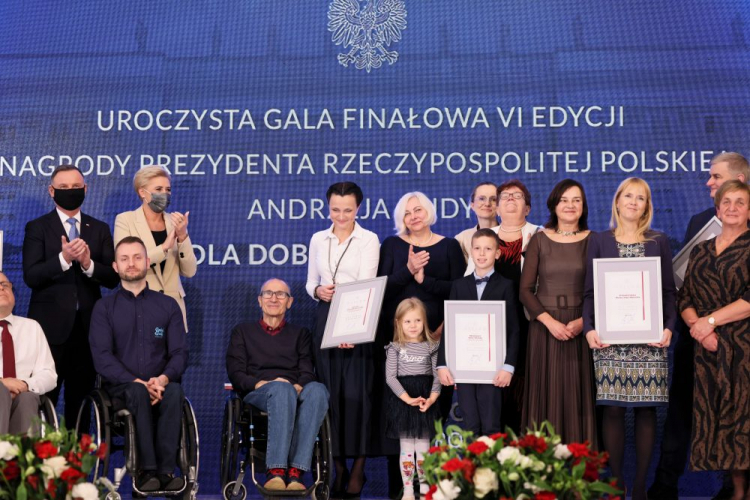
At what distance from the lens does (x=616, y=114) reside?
245 inches

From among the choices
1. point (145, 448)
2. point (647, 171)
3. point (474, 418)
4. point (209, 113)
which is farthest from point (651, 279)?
point (209, 113)

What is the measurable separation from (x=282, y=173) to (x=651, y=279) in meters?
2.55

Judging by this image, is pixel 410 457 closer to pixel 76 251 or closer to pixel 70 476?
pixel 76 251

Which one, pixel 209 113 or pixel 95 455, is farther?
pixel 209 113

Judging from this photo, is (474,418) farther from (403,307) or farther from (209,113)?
(209,113)

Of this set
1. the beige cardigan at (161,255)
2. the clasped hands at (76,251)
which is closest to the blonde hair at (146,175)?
the beige cardigan at (161,255)

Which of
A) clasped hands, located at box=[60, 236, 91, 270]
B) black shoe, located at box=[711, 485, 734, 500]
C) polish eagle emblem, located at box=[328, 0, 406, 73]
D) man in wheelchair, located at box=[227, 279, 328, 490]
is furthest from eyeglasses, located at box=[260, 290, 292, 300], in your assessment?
black shoe, located at box=[711, 485, 734, 500]

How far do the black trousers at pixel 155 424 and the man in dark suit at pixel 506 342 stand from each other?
1239 mm

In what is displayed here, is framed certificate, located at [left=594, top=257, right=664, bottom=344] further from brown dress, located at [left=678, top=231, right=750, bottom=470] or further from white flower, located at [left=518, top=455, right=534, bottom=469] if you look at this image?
white flower, located at [left=518, top=455, right=534, bottom=469]

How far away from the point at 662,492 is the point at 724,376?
37.4 inches

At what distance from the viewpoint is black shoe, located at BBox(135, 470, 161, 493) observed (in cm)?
454

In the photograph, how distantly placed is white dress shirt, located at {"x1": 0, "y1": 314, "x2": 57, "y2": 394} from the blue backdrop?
1.41 metres

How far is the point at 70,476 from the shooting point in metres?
3.07

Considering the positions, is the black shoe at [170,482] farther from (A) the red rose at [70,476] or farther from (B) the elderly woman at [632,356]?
(B) the elderly woman at [632,356]
